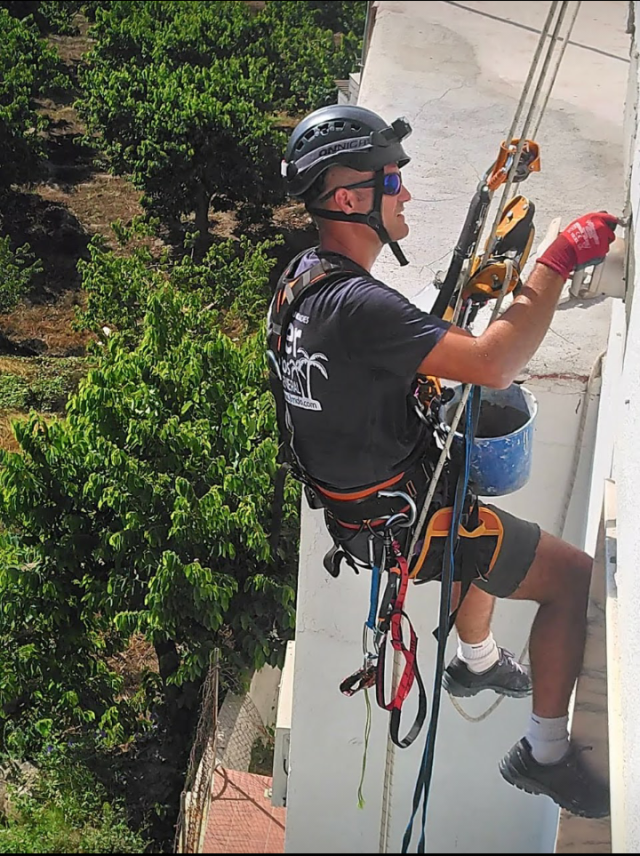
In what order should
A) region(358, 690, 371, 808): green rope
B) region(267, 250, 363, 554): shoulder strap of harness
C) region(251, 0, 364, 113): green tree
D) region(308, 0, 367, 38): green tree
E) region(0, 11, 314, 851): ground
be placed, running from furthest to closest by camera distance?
1. region(308, 0, 367, 38): green tree
2. region(251, 0, 364, 113): green tree
3. region(0, 11, 314, 851): ground
4. region(358, 690, 371, 808): green rope
5. region(267, 250, 363, 554): shoulder strap of harness

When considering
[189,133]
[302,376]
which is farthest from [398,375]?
[189,133]

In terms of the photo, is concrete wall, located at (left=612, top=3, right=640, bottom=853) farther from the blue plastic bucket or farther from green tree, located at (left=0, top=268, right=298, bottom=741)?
green tree, located at (left=0, top=268, right=298, bottom=741)

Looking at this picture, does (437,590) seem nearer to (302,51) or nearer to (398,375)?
(398,375)

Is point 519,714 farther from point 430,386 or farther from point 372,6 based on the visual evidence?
point 372,6

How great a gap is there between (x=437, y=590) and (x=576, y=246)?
144cm

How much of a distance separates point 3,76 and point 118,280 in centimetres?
166

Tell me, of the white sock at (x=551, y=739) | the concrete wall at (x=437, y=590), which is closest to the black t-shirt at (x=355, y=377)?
the concrete wall at (x=437, y=590)

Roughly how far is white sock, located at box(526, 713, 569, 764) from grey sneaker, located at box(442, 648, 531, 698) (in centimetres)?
12

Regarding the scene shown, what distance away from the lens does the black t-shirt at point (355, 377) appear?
7.04ft

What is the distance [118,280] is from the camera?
681 cm

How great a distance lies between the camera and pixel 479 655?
2.93m

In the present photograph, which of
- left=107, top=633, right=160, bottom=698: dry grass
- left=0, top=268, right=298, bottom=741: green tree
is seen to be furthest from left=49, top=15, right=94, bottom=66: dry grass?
left=107, top=633, right=160, bottom=698: dry grass

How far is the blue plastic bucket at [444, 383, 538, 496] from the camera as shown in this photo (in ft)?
8.42

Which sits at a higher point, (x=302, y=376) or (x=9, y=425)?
A: (x=302, y=376)
